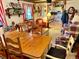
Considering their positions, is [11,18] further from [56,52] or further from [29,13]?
[56,52]

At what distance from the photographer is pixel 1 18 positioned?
3.70 meters

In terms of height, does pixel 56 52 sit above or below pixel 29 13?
below

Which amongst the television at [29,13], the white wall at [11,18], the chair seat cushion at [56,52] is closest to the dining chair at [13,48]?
the chair seat cushion at [56,52]

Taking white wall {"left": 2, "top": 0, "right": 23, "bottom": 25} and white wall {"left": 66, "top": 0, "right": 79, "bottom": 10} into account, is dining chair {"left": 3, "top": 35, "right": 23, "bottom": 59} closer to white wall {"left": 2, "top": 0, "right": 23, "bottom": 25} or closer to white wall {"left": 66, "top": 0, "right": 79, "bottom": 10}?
white wall {"left": 2, "top": 0, "right": 23, "bottom": 25}

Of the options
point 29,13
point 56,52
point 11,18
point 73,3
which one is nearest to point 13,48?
point 56,52

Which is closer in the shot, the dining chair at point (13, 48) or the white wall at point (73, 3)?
the dining chair at point (13, 48)

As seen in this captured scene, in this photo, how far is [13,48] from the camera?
7.31ft

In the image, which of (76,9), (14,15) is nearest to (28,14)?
(14,15)

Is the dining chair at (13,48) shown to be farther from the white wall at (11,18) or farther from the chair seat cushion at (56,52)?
the white wall at (11,18)

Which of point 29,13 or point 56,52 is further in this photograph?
point 29,13

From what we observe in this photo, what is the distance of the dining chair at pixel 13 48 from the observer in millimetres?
2096

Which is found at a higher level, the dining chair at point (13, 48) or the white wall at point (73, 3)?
the white wall at point (73, 3)

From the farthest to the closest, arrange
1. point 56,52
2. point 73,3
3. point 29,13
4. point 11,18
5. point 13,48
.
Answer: point 73,3
point 29,13
point 11,18
point 56,52
point 13,48

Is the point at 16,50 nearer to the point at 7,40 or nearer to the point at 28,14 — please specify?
the point at 7,40
